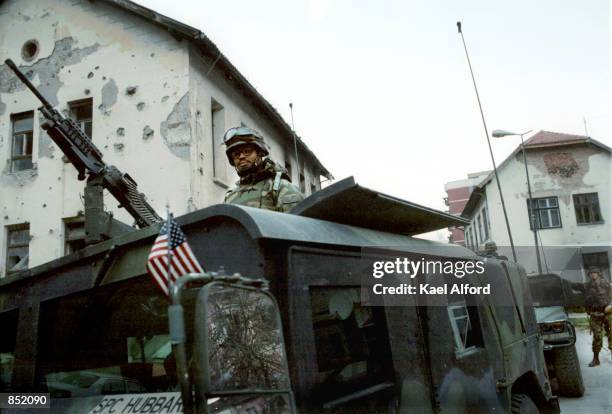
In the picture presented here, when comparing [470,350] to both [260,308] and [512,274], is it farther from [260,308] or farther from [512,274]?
[260,308]

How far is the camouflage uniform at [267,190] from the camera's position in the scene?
394 centimetres

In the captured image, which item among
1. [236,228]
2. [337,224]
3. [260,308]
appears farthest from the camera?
[337,224]

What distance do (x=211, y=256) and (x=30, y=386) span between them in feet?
4.20

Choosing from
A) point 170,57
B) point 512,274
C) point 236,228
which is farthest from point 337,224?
point 170,57

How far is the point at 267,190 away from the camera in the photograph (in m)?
4.22

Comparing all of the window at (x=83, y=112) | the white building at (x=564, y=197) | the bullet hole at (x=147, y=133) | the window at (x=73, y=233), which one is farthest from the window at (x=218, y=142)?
the white building at (x=564, y=197)

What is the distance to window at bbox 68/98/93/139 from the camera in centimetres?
1255

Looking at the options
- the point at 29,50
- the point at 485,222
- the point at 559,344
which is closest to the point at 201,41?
the point at 29,50

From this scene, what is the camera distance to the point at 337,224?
264cm

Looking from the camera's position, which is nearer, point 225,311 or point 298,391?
point 225,311

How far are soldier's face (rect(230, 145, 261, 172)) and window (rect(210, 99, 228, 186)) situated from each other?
311 inches

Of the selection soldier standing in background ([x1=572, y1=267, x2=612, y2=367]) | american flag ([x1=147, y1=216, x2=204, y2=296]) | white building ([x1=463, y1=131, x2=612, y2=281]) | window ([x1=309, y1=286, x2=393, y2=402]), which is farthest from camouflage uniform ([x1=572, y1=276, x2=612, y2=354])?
white building ([x1=463, y1=131, x2=612, y2=281])

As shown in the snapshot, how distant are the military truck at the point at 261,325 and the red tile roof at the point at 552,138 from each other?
25.1 metres

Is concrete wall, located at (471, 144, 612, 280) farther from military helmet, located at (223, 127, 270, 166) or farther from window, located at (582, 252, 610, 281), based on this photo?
military helmet, located at (223, 127, 270, 166)
